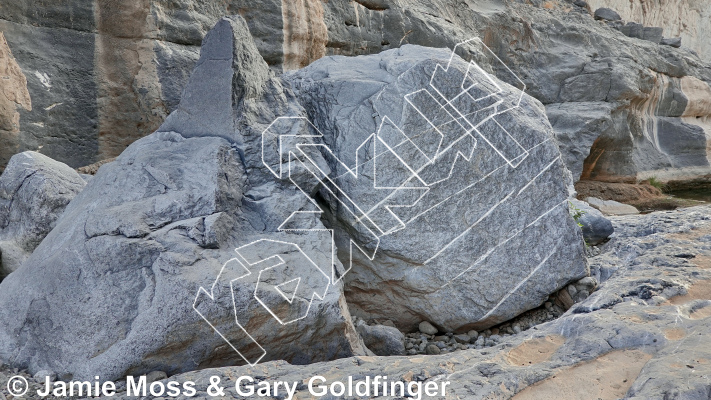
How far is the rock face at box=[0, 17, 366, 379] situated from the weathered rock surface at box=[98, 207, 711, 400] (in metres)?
0.24

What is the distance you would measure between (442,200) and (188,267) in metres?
1.31

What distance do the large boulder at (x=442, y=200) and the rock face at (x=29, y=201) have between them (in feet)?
5.20

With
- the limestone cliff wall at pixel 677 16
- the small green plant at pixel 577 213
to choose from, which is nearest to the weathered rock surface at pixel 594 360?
the small green plant at pixel 577 213

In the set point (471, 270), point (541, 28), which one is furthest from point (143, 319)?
point (541, 28)

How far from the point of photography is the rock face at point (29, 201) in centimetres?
321

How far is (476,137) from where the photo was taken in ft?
9.68

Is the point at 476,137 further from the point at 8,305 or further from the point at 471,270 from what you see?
the point at 8,305

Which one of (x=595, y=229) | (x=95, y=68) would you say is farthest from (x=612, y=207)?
(x=95, y=68)

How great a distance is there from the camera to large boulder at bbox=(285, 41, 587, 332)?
9.38 ft

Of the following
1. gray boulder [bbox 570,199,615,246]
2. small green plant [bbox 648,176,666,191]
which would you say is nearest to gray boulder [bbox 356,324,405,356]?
gray boulder [bbox 570,199,615,246]

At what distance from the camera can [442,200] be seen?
2.88 meters

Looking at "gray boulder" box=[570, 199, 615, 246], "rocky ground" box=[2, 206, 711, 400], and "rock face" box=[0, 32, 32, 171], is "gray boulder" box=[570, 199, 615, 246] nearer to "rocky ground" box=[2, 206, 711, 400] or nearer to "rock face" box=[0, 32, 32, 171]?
"rocky ground" box=[2, 206, 711, 400]

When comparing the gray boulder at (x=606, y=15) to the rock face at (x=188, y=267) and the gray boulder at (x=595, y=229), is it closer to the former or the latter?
the gray boulder at (x=595, y=229)

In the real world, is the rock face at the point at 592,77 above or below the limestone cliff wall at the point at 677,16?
below
